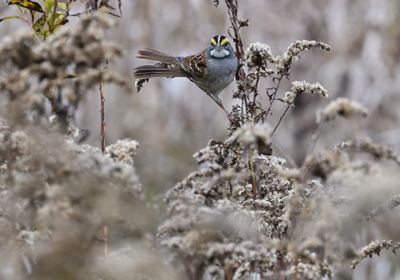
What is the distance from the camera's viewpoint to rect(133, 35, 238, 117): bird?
4.51 m

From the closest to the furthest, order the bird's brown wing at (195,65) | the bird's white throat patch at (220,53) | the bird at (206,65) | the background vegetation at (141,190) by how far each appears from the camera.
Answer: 1. the background vegetation at (141,190)
2. the bird at (206,65)
3. the bird's white throat patch at (220,53)
4. the bird's brown wing at (195,65)

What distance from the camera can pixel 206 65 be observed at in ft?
16.2

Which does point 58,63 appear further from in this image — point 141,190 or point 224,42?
point 224,42

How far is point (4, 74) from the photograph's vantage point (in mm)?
2043

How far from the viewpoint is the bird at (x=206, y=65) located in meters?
4.51

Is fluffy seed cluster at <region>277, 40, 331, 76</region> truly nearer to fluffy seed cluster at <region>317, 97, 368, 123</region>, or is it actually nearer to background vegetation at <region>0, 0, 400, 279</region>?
background vegetation at <region>0, 0, 400, 279</region>

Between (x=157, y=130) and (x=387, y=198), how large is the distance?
7756 millimetres

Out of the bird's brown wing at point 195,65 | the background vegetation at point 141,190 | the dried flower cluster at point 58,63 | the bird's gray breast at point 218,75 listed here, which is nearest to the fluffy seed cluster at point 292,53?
the background vegetation at point 141,190

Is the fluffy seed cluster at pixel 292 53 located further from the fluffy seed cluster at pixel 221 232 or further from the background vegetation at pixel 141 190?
the fluffy seed cluster at pixel 221 232

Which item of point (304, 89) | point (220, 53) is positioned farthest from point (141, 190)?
point (220, 53)

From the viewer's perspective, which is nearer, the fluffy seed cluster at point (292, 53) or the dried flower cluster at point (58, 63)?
the dried flower cluster at point (58, 63)

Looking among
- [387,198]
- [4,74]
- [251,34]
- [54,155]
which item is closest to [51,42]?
[4,74]

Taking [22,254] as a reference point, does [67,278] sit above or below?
below

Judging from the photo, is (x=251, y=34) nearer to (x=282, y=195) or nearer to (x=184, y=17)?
(x=184, y=17)
